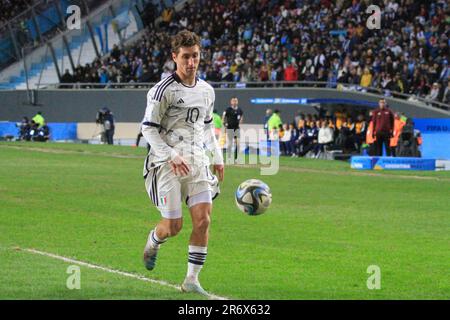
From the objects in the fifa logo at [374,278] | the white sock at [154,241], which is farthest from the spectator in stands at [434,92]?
the white sock at [154,241]

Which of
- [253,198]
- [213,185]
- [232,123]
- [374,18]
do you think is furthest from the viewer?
[374,18]

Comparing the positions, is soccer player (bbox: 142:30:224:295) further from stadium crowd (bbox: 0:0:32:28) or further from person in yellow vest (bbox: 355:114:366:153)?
stadium crowd (bbox: 0:0:32:28)

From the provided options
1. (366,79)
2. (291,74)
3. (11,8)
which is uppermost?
(11,8)

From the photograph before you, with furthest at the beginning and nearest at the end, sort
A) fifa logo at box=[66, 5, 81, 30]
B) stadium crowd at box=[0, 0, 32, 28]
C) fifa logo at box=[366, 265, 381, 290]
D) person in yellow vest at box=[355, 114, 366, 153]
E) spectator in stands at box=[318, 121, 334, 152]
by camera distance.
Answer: stadium crowd at box=[0, 0, 32, 28] → fifa logo at box=[66, 5, 81, 30] → spectator in stands at box=[318, 121, 334, 152] → person in yellow vest at box=[355, 114, 366, 153] → fifa logo at box=[366, 265, 381, 290]

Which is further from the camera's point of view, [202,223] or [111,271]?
[111,271]

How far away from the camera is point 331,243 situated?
14.6 m

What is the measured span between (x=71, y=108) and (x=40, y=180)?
28610mm

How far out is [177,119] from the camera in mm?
10125

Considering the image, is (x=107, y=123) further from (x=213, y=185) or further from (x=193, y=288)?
(x=193, y=288)

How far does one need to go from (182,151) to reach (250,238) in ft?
17.1

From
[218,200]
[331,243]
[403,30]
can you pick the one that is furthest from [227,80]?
[331,243]

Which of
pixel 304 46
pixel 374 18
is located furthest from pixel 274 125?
pixel 374 18

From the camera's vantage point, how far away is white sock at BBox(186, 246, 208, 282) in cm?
992

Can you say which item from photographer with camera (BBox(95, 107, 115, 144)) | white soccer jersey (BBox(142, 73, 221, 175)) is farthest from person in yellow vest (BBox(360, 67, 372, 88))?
white soccer jersey (BBox(142, 73, 221, 175))
